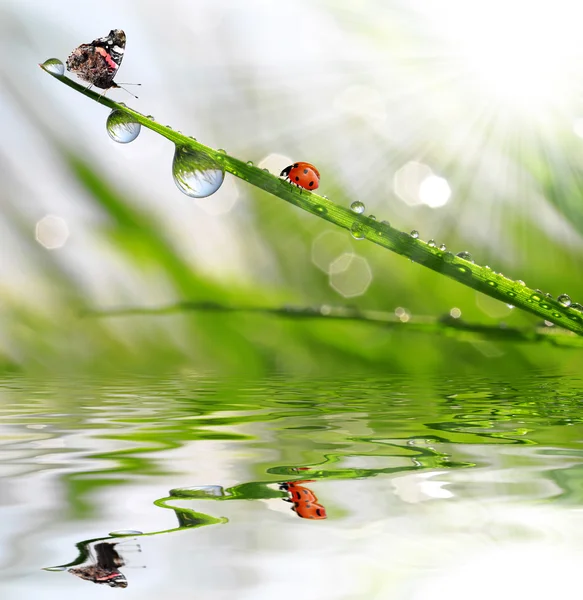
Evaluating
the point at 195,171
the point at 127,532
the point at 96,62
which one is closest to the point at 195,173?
the point at 195,171

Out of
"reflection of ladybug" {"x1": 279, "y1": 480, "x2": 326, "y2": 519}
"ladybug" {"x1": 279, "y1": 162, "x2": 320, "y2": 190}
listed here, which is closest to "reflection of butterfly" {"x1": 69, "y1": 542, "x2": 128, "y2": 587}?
"reflection of ladybug" {"x1": 279, "y1": 480, "x2": 326, "y2": 519}

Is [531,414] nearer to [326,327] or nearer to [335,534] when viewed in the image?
[326,327]

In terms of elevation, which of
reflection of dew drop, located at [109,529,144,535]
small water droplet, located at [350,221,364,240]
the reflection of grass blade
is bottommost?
reflection of dew drop, located at [109,529,144,535]

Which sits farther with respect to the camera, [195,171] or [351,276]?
[351,276]

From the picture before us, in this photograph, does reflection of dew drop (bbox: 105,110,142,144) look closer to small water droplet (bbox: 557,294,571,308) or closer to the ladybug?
the ladybug

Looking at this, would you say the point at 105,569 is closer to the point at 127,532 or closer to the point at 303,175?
the point at 127,532

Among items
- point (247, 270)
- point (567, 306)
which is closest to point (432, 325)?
point (567, 306)
